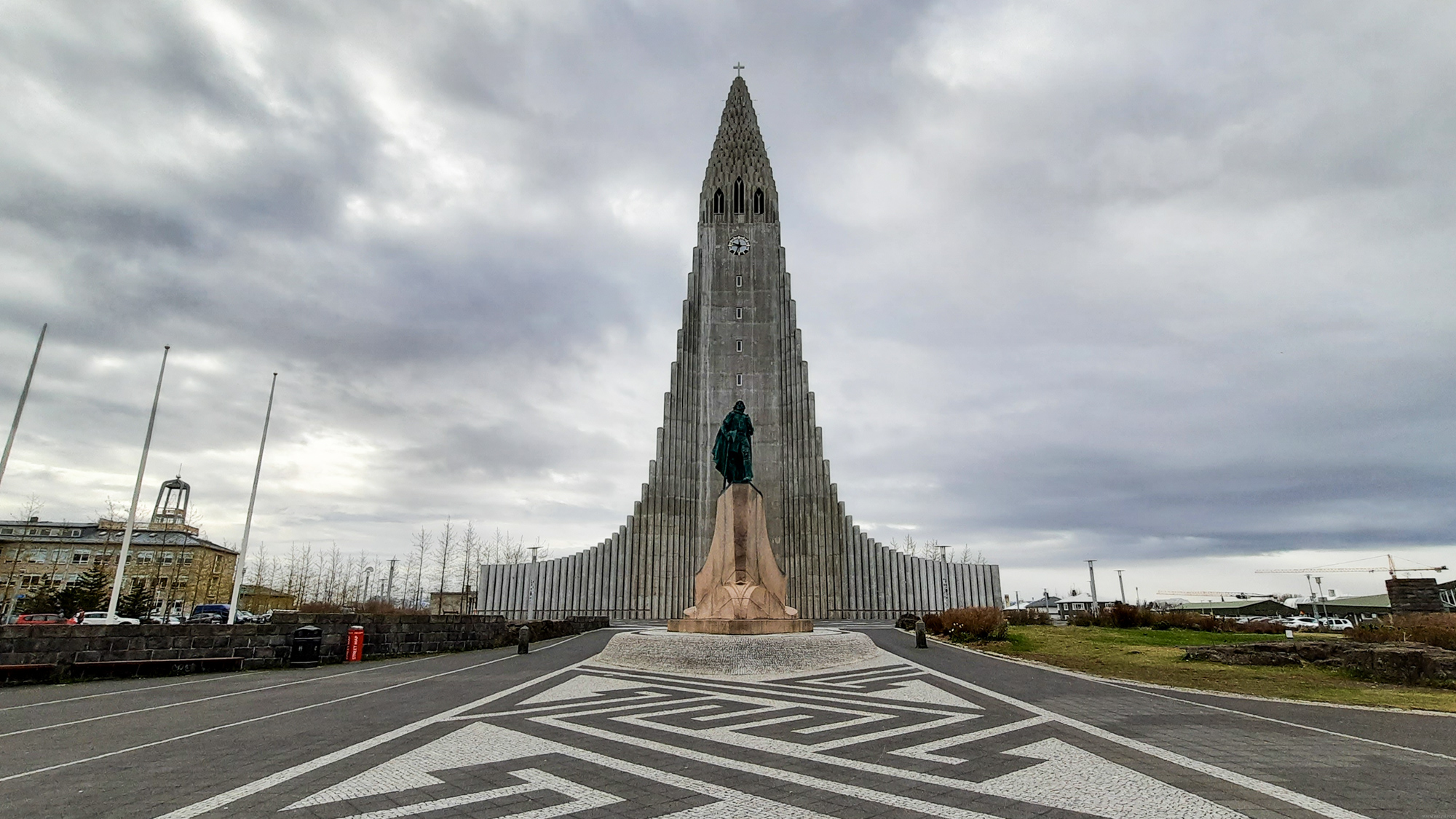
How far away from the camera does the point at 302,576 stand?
2116 inches

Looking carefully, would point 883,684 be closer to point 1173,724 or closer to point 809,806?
point 1173,724

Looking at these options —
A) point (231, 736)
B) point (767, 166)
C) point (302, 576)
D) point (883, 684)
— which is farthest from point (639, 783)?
point (302, 576)

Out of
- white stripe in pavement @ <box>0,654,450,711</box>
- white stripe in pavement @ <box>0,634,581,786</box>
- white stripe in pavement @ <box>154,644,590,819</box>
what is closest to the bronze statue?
white stripe in pavement @ <box>0,634,581,786</box>

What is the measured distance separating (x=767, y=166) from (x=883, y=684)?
149 feet

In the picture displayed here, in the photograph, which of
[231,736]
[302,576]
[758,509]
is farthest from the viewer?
[302,576]

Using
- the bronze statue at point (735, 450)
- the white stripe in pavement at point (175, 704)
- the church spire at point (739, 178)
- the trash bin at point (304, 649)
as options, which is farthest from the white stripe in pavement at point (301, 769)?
the church spire at point (739, 178)

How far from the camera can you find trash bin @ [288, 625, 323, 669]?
14703mm

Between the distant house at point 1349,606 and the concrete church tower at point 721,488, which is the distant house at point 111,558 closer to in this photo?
the concrete church tower at point 721,488

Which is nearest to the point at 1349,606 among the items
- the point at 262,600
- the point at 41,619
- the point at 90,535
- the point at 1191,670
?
the point at 1191,670

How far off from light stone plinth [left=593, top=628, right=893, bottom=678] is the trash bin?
21.3 ft

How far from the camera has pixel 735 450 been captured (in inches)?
650

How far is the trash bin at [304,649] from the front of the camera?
14703 mm

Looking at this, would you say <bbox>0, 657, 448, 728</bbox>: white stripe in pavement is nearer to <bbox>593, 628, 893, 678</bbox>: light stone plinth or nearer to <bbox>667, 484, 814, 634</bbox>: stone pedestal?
Result: <bbox>593, 628, 893, 678</bbox>: light stone plinth

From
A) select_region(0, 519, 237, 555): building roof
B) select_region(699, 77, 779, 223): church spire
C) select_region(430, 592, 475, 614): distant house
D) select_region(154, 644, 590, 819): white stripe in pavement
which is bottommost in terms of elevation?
select_region(430, 592, 475, 614): distant house
